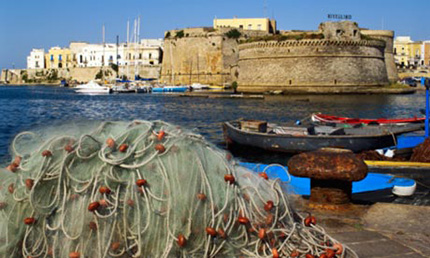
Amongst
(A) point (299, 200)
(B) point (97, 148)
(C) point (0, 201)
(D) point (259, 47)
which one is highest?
(D) point (259, 47)

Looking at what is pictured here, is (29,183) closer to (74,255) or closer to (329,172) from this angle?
(74,255)

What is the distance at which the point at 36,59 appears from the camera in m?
106

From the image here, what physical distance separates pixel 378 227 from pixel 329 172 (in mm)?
661

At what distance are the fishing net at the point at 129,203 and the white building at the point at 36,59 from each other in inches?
4300

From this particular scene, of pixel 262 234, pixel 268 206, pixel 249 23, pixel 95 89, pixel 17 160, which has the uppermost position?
pixel 249 23

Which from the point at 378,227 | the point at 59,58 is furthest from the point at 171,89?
the point at 59,58

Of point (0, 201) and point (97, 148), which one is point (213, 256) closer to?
point (97, 148)

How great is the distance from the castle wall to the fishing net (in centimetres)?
4125

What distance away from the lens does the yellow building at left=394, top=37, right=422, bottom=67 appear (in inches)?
3713

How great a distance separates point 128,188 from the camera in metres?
2.70

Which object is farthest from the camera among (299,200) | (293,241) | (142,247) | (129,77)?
(129,77)

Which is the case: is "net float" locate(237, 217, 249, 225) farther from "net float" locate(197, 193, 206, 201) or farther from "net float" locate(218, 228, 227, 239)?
"net float" locate(197, 193, 206, 201)

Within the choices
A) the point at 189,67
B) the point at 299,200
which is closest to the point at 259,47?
the point at 189,67

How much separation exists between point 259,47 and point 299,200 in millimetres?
41031
